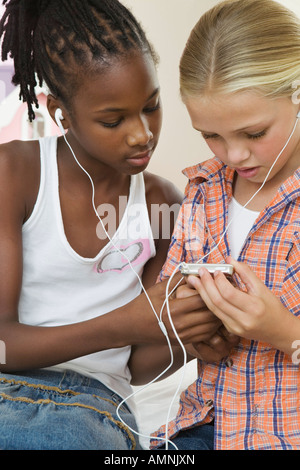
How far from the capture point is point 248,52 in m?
1.00

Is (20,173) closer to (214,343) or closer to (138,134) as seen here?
(138,134)

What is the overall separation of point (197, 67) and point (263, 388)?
0.56 m

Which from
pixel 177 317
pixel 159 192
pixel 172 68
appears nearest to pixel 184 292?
pixel 177 317

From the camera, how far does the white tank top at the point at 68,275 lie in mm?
1249

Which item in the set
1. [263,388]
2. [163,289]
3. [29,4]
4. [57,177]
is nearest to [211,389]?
[263,388]

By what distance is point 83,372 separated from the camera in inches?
48.0

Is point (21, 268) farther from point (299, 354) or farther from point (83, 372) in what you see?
point (299, 354)

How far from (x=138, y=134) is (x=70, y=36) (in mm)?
229

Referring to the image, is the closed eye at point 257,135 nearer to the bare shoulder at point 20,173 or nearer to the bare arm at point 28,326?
the bare arm at point 28,326

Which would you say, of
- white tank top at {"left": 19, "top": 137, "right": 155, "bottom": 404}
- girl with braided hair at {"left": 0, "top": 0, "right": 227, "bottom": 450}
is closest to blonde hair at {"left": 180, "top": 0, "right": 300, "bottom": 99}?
girl with braided hair at {"left": 0, "top": 0, "right": 227, "bottom": 450}

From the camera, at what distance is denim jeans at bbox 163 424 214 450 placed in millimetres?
1091

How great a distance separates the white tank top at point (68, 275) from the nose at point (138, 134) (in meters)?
0.22

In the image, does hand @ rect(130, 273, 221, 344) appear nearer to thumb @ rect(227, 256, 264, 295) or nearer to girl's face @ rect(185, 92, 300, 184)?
thumb @ rect(227, 256, 264, 295)

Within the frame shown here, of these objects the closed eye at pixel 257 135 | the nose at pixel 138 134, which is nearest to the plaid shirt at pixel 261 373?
the closed eye at pixel 257 135
